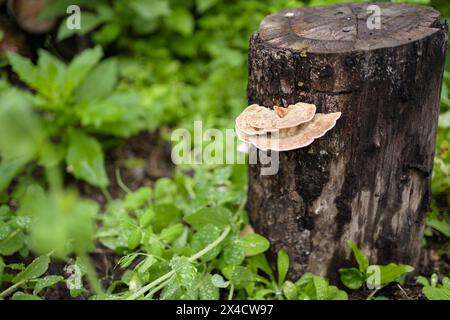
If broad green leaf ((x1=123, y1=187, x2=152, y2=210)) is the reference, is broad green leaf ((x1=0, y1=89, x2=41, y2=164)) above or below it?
above

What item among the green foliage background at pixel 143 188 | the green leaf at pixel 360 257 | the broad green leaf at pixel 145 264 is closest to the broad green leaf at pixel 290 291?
the green foliage background at pixel 143 188

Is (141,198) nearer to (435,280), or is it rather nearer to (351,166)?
(351,166)

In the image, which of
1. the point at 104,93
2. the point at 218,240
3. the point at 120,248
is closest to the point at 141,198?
the point at 120,248

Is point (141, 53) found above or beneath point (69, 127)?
above

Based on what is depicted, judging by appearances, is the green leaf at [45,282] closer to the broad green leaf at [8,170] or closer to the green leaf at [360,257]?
the green leaf at [360,257]

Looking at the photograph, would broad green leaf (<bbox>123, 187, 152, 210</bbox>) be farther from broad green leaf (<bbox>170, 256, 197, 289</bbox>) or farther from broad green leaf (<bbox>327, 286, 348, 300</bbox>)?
broad green leaf (<bbox>327, 286, 348, 300</bbox>)

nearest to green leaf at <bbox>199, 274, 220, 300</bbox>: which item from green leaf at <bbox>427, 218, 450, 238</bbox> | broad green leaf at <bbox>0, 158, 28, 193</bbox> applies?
green leaf at <bbox>427, 218, 450, 238</bbox>
